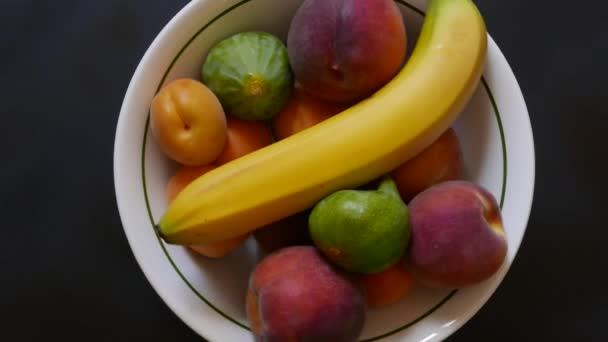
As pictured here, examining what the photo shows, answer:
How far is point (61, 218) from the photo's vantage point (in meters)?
0.99

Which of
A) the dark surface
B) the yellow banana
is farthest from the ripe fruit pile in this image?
the dark surface

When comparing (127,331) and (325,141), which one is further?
(127,331)

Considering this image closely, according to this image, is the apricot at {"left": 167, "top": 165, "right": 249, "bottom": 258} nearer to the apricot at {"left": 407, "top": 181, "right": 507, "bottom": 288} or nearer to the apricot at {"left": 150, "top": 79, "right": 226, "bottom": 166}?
the apricot at {"left": 150, "top": 79, "right": 226, "bottom": 166}

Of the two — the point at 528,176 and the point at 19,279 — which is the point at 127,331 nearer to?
the point at 19,279

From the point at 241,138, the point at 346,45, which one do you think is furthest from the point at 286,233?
the point at 346,45

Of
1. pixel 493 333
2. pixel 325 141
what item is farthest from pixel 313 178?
pixel 493 333

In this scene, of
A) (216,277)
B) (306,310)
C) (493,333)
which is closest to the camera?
(306,310)

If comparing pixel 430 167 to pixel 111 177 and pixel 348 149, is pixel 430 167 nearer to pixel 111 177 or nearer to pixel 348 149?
pixel 348 149

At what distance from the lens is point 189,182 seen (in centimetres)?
83

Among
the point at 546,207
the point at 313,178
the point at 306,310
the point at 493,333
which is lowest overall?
the point at 493,333

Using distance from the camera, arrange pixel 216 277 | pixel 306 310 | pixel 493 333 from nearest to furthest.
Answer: pixel 306 310 → pixel 216 277 → pixel 493 333

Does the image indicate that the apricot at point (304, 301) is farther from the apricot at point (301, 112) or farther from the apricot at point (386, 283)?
the apricot at point (301, 112)

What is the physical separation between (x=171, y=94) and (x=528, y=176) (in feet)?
1.46

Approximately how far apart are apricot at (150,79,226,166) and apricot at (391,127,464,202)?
0.23 meters
